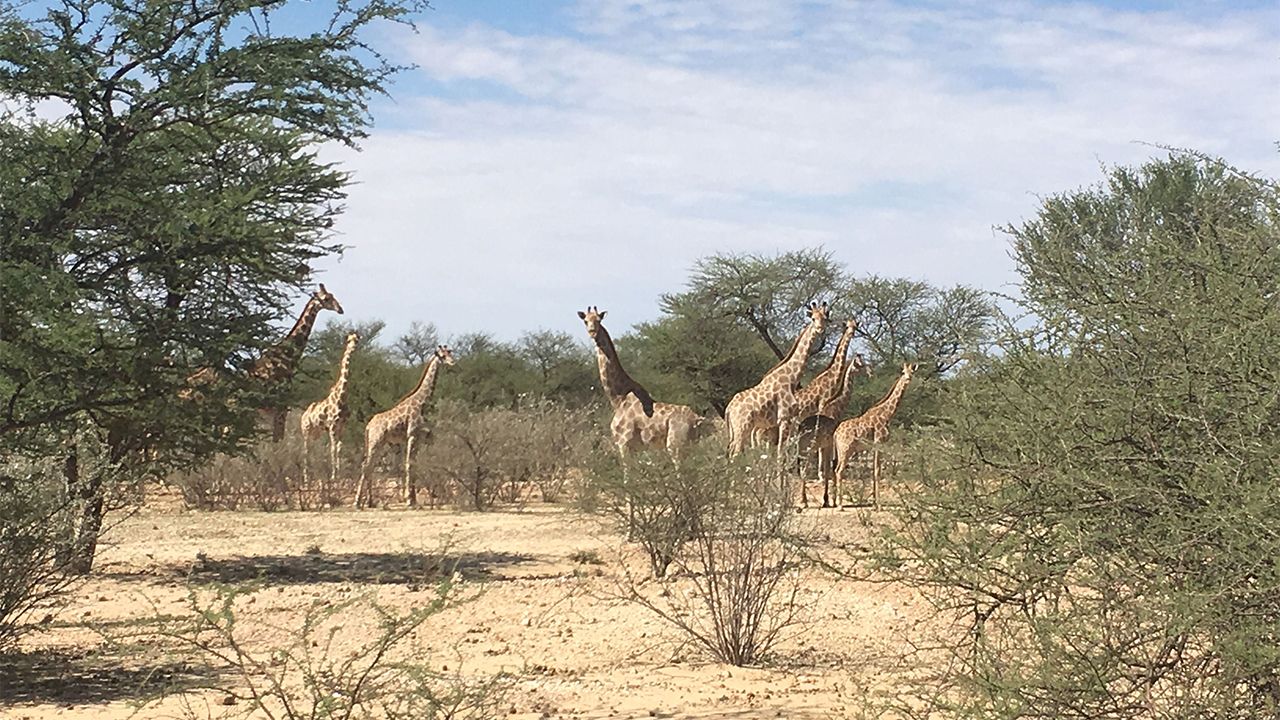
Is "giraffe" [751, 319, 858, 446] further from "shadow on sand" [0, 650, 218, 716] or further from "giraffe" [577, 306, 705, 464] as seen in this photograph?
"shadow on sand" [0, 650, 218, 716]

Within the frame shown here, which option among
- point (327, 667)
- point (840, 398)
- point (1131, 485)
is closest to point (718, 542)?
point (327, 667)

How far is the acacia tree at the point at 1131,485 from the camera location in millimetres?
4340

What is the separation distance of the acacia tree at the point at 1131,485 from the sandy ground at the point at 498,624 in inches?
27.0

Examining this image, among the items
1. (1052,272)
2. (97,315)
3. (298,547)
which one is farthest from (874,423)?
(1052,272)

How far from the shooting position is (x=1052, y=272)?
560 centimetres

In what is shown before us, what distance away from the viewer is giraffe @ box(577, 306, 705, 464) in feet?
56.4

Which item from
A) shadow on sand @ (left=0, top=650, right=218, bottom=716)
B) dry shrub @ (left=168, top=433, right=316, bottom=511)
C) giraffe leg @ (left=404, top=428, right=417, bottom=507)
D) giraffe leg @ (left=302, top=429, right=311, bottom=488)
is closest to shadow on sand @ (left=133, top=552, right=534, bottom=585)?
shadow on sand @ (left=0, top=650, right=218, bottom=716)

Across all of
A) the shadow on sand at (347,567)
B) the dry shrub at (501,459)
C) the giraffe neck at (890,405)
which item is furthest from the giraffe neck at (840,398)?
the shadow on sand at (347,567)

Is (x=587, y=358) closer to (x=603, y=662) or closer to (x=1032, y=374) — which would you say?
(x=603, y=662)

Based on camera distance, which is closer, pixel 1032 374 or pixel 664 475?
pixel 1032 374

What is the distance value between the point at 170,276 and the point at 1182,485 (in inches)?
348

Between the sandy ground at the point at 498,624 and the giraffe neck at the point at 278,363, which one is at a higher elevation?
the giraffe neck at the point at 278,363

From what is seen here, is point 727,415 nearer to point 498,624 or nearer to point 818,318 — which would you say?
point 818,318

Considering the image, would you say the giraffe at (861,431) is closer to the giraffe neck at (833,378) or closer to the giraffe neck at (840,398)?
the giraffe neck at (840,398)
